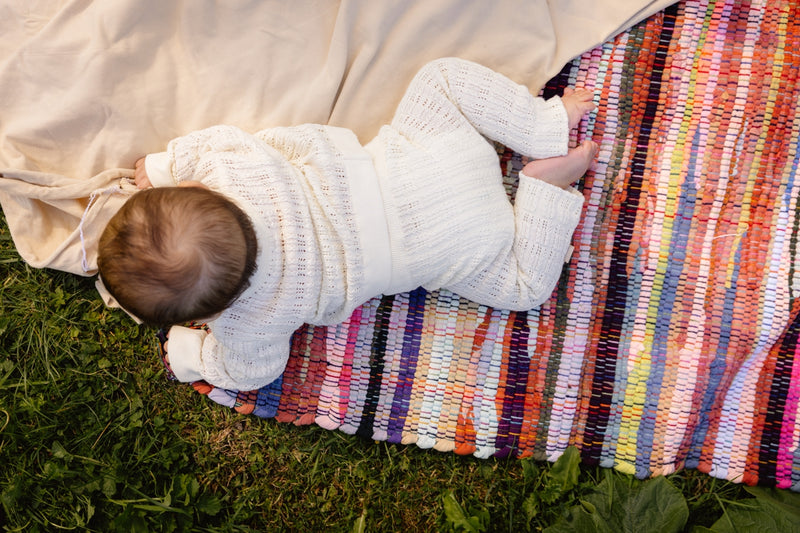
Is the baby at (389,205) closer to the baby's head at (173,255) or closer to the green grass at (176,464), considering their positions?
the baby's head at (173,255)

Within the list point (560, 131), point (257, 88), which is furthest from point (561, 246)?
point (257, 88)

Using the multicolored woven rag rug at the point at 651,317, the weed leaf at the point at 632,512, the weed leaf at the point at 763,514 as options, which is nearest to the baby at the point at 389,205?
the multicolored woven rag rug at the point at 651,317

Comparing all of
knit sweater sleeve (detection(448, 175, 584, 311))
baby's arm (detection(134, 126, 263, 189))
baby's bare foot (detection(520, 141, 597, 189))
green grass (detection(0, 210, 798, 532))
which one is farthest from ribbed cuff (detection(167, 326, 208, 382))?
baby's bare foot (detection(520, 141, 597, 189))

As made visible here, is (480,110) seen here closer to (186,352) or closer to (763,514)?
(186,352)

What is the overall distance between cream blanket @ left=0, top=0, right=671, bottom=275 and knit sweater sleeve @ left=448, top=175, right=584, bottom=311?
13.3 inches

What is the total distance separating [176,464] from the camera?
1691 millimetres

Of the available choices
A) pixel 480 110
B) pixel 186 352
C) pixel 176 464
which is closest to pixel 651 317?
pixel 480 110

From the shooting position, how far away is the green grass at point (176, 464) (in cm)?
164

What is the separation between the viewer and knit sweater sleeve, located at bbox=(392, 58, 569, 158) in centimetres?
148

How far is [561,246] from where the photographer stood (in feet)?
5.00

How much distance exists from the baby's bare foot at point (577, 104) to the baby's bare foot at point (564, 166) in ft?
0.23

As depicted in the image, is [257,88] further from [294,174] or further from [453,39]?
[453,39]

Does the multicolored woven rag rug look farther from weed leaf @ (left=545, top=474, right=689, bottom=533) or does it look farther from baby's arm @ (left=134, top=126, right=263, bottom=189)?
baby's arm @ (left=134, top=126, right=263, bottom=189)

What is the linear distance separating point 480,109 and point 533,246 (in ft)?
1.21
